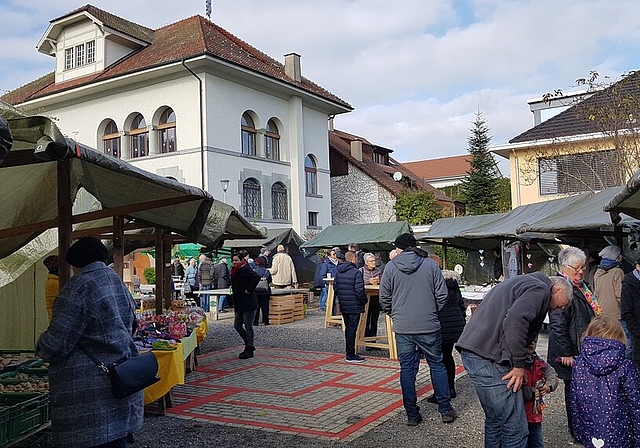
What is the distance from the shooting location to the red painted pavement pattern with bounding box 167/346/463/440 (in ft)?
22.3

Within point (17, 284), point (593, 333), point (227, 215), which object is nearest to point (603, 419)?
point (593, 333)

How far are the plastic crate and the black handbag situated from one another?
3.97ft

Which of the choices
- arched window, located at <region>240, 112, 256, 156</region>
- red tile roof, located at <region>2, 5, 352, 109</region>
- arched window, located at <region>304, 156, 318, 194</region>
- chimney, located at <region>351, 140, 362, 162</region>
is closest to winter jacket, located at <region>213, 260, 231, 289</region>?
red tile roof, located at <region>2, 5, 352, 109</region>

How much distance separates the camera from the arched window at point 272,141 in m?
31.5

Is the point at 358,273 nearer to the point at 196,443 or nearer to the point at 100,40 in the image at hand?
the point at 196,443

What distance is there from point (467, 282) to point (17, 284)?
13871 millimetres

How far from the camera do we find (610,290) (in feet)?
25.1

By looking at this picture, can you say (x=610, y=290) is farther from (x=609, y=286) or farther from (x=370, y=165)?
(x=370, y=165)

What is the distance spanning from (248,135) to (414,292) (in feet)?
81.6

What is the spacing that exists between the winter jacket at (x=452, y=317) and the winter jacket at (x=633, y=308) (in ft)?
5.95

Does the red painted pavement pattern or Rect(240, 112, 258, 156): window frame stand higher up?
Rect(240, 112, 258, 156): window frame

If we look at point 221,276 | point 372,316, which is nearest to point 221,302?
point 221,276

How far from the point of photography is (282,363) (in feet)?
33.9

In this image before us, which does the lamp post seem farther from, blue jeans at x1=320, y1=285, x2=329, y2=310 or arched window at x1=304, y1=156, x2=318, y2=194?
blue jeans at x1=320, y1=285, x2=329, y2=310
